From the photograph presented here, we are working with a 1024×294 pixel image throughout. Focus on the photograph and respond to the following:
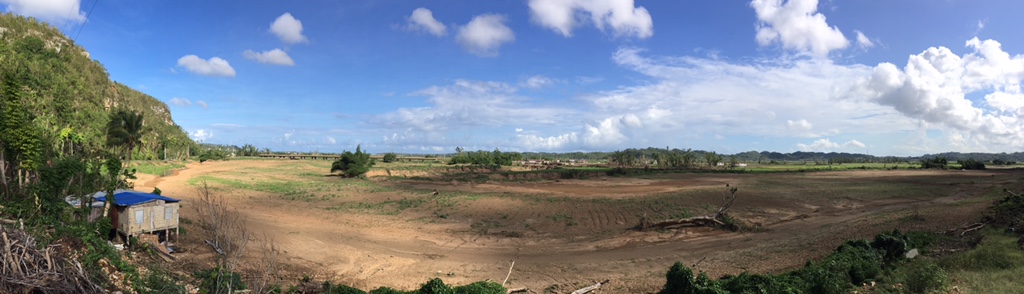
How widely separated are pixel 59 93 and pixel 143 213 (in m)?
27.1

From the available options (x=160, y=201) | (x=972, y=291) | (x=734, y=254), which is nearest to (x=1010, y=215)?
(x=734, y=254)

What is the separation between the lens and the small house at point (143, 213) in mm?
11492

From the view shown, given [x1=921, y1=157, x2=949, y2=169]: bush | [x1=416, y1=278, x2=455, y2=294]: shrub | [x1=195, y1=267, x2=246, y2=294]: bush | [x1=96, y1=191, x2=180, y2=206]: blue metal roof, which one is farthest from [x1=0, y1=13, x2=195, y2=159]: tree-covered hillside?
[x1=921, y1=157, x2=949, y2=169]: bush

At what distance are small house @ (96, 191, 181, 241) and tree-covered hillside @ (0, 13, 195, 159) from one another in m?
3.62

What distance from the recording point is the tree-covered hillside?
53.9ft

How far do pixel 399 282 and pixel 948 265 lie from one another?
12221 mm

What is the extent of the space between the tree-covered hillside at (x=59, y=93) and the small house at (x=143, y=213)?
3.62 metres

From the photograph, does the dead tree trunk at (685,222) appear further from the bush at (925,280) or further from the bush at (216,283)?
the bush at (216,283)

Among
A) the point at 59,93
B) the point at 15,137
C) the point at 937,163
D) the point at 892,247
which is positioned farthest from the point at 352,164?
the point at 937,163

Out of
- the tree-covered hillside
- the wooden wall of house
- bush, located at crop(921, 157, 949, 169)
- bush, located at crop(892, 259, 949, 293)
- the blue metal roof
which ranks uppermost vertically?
the tree-covered hillside

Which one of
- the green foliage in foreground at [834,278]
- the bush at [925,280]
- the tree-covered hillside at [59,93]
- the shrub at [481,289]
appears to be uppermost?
the tree-covered hillside at [59,93]

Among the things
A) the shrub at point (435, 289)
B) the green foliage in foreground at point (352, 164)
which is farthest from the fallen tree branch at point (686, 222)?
the green foliage in foreground at point (352, 164)

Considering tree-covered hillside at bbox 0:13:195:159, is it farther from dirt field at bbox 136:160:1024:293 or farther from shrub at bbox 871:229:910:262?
shrub at bbox 871:229:910:262

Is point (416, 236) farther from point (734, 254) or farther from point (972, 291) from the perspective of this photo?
point (972, 291)
